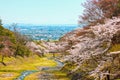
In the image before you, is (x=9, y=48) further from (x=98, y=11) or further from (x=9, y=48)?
(x=98, y=11)

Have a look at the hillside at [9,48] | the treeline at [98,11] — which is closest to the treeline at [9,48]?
the hillside at [9,48]

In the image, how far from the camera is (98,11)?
6750cm

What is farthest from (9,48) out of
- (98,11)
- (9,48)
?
(98,11)

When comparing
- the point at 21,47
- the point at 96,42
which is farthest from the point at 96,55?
the point at 21,47

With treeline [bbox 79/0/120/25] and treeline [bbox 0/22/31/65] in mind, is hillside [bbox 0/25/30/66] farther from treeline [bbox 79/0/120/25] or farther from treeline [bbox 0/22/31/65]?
treeline [bbox 79/0/120/25]

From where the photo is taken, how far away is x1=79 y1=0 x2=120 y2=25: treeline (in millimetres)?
53800

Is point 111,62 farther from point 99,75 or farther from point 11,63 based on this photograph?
point 11,63

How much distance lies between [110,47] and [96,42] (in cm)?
156

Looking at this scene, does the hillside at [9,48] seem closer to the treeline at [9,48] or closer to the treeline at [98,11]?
the treeline at [9,48]

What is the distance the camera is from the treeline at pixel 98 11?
177 feet

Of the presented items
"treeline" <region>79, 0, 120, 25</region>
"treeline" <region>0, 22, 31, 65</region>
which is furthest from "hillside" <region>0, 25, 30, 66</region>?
"treeline" <region>79, 0, 120, 25</region>

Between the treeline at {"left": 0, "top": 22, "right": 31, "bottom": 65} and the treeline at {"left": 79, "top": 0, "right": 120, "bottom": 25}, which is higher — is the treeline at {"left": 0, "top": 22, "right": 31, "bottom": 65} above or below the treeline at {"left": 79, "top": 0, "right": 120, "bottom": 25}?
below

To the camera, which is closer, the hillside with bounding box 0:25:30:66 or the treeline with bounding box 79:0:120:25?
the treeline with bounding box 79:0:120:25

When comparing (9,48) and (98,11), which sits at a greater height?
(98,11)
